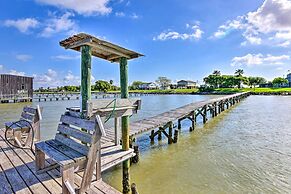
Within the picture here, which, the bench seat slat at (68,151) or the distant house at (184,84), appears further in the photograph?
the distant house at (184,84)

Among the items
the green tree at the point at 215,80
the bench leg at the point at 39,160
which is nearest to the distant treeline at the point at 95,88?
the green tree at the point at 215,80

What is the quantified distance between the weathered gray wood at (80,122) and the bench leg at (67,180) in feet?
2.16

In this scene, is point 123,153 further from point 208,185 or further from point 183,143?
point 183,143

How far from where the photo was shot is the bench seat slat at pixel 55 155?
319 centimetres

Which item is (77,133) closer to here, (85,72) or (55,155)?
(55,155)

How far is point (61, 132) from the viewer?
4.23 m

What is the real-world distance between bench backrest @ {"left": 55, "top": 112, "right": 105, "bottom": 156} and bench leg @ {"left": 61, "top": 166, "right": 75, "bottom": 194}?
1.17 ft

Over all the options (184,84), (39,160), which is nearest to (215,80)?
(184,84)

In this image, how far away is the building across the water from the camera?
4028cm

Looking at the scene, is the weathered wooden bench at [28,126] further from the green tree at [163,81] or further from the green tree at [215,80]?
the green tree at [163,81]

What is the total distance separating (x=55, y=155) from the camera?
3.47m

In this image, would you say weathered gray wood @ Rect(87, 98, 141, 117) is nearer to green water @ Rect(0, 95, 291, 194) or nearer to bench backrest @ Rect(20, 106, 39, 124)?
bench backrest @ Rect(20, 106, 39, 124)

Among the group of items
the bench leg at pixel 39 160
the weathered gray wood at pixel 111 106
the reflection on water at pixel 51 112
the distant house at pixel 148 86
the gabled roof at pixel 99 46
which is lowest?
the reflection on water at pixel 51 112

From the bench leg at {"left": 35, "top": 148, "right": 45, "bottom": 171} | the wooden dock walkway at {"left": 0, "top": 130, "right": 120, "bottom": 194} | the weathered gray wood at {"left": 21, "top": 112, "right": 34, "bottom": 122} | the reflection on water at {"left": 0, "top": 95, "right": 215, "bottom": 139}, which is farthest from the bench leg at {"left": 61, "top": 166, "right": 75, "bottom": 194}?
the reflection on water at {"left": 0, "top": 95, "right": 215, "bottom": 139}
